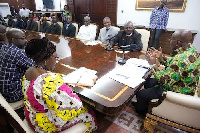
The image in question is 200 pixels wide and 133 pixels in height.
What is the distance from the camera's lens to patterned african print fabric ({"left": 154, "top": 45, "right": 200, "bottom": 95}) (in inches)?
48.5

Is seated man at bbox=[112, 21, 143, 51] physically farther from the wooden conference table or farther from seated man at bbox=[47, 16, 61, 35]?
seated man at bbox=[47, 16, 61, 35]

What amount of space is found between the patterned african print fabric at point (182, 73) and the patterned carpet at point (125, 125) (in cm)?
57

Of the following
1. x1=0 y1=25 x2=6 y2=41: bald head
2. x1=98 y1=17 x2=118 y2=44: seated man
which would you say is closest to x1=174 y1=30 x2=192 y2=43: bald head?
x1=98 y1=17 x2=118 y2=44: seated man

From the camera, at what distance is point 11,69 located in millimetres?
1463

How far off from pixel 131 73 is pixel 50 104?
2.77 feet

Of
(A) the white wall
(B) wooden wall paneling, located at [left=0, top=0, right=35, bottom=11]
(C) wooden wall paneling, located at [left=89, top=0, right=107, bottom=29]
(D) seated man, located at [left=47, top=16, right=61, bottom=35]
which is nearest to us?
(A) the white wall

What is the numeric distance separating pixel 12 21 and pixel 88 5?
366 centimetres

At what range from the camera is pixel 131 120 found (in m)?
1.79

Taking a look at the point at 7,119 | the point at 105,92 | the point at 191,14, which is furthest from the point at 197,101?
the point at 191,14

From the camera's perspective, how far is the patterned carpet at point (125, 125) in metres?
1.64

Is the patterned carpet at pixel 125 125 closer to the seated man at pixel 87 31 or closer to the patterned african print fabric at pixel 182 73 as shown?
the patterned african print fabric at pixel 182 73

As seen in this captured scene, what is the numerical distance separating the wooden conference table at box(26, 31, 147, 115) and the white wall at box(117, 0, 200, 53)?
2.94 meters

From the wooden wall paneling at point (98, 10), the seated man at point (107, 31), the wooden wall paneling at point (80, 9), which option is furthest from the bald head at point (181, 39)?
the wooden wall paneling at point (80, 9)

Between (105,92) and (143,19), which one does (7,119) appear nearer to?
(105,92)
